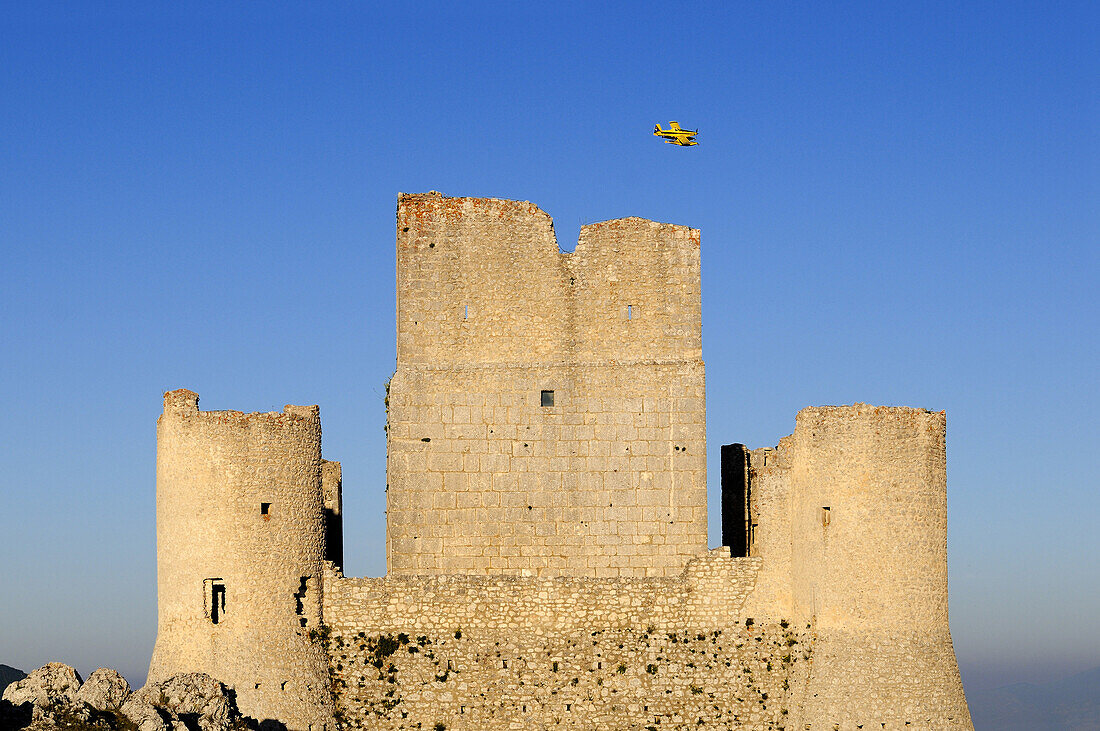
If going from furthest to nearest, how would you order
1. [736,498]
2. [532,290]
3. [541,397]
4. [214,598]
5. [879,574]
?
[736,498] → [532,290] → [541,397] → [214,598] → [879,574]

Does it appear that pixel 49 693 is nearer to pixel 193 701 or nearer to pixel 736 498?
pixel 193 701

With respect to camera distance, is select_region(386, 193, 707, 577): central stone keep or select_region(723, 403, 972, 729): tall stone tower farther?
select_region(386, 193, 707, 577): central stone keep

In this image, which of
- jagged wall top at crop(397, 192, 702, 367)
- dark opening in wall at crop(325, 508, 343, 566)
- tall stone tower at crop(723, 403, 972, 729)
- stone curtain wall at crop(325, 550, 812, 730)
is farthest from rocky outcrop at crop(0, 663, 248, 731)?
tall stone tower at crop(723, 403, 972, 729)

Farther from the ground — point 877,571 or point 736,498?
point 736,498

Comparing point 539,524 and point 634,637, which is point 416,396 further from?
point 634,637

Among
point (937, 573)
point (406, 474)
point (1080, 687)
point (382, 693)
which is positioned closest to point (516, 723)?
point (382, 693)

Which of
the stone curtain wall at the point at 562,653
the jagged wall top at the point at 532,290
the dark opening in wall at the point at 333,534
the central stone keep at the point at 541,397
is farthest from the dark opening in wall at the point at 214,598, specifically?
the jagged wall top at the point at 532,290

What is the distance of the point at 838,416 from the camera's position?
29500mm

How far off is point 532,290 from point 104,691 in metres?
11.0

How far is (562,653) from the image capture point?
99.6ft

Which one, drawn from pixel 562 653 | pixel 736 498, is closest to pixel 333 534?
pixel 562 653

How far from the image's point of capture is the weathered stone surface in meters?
26.6

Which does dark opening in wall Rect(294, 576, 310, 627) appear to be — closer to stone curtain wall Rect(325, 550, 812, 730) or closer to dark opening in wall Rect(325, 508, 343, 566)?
stone curtain wall Rect(325, 550, 812, 730)

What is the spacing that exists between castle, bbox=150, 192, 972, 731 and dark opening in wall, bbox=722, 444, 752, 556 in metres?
0.09
